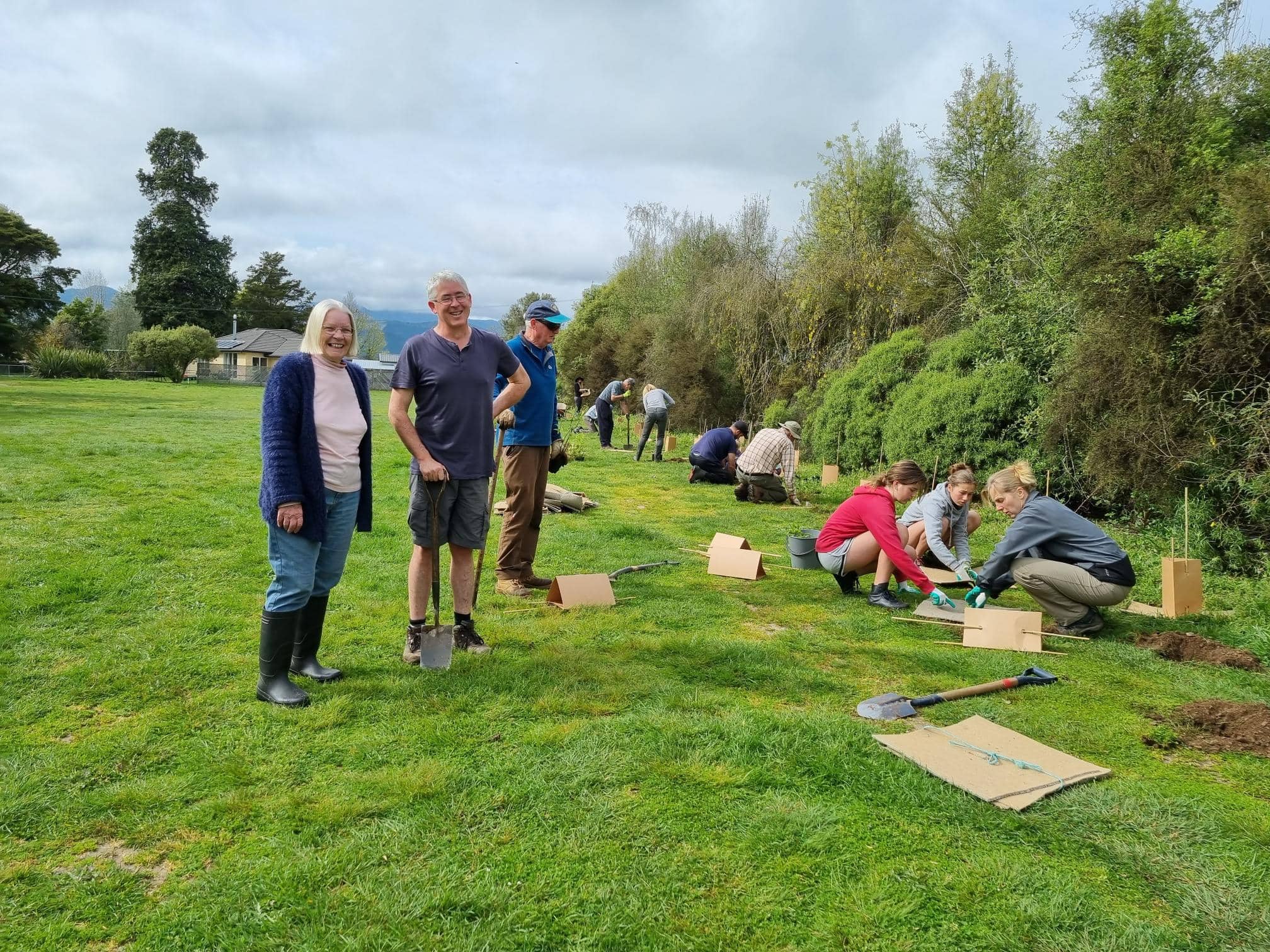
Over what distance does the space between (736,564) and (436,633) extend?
3462 millimetres

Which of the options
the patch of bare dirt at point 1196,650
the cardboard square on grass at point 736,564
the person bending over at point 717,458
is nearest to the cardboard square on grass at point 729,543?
the cardboard square on grass at point 736,564

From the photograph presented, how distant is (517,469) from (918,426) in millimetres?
8327

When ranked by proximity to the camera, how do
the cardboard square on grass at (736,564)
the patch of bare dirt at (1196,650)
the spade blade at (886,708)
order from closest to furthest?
the spade blade at (886,708)
the patch of bare dirt at (1196,650)
the cardboard square on grass at (736,564)

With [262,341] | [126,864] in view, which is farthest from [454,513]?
[262,341]

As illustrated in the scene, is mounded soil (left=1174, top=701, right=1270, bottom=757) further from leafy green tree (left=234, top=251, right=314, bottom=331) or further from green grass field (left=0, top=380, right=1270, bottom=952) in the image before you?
leafy green tree (left=234, top=251, right=314, bottom=331)

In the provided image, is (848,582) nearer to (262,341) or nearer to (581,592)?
(581,592)

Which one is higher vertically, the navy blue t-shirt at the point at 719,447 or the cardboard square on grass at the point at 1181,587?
the navy blue t-shirt at the point at 719,447

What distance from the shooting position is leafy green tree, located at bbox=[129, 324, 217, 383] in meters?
51.5

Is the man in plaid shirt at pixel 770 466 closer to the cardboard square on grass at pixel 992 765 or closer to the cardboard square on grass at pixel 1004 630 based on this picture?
the cardboard square on grass at pixel 1004 630

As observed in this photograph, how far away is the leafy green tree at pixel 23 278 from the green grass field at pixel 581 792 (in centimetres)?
4330

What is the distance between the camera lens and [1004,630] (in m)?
5.49

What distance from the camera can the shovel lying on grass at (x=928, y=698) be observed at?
13.5 ft

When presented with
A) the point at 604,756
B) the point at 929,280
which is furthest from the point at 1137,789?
the point at 929,280

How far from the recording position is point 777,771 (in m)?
3.42
